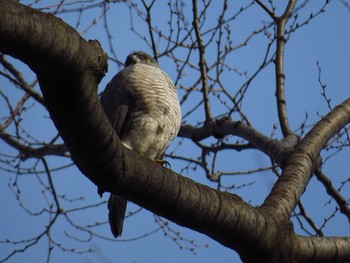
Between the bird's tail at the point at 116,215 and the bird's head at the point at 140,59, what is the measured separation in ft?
4.75

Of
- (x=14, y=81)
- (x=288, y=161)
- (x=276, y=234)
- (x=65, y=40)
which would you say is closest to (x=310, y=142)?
(x=288, y=161)

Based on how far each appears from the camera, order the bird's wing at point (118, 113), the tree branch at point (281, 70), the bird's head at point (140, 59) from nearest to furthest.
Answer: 1. the bird's wing at point (118, 113)
2. the tree branch at point (281, 70)
3. the bird's head at point (140, 59)

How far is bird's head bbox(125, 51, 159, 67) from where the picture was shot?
5.04 m

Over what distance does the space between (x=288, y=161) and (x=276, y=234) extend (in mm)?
859

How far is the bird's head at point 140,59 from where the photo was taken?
5.04m

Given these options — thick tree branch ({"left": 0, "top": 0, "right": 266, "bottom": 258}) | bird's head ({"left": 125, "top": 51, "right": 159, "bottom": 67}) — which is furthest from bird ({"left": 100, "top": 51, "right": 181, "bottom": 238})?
thick tree branch ({"left": 0, "top": 0, "right": 266, "bottom": 258})

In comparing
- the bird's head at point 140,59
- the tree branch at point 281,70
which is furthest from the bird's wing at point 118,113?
the tree branch at point 281,70

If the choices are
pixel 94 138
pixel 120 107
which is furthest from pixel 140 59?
pixel 94 138

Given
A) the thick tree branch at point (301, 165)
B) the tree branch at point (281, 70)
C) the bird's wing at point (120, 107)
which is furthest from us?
the tree branch at point (281, 70)

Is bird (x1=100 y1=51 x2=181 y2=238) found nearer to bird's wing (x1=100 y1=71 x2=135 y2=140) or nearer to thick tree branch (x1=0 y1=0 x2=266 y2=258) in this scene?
bird's wing (x1=100 y1=71 x2=135 y2=140)

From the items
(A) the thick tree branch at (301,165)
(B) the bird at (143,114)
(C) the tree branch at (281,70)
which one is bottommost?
(A) the thick tree branch at (301,165)

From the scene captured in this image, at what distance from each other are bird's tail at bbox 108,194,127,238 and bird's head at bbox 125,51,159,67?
1.45m

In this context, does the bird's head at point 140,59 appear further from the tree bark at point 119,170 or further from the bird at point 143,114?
the tree bark at point 119,170

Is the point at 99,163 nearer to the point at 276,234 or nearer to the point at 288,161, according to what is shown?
the point at 276,234
